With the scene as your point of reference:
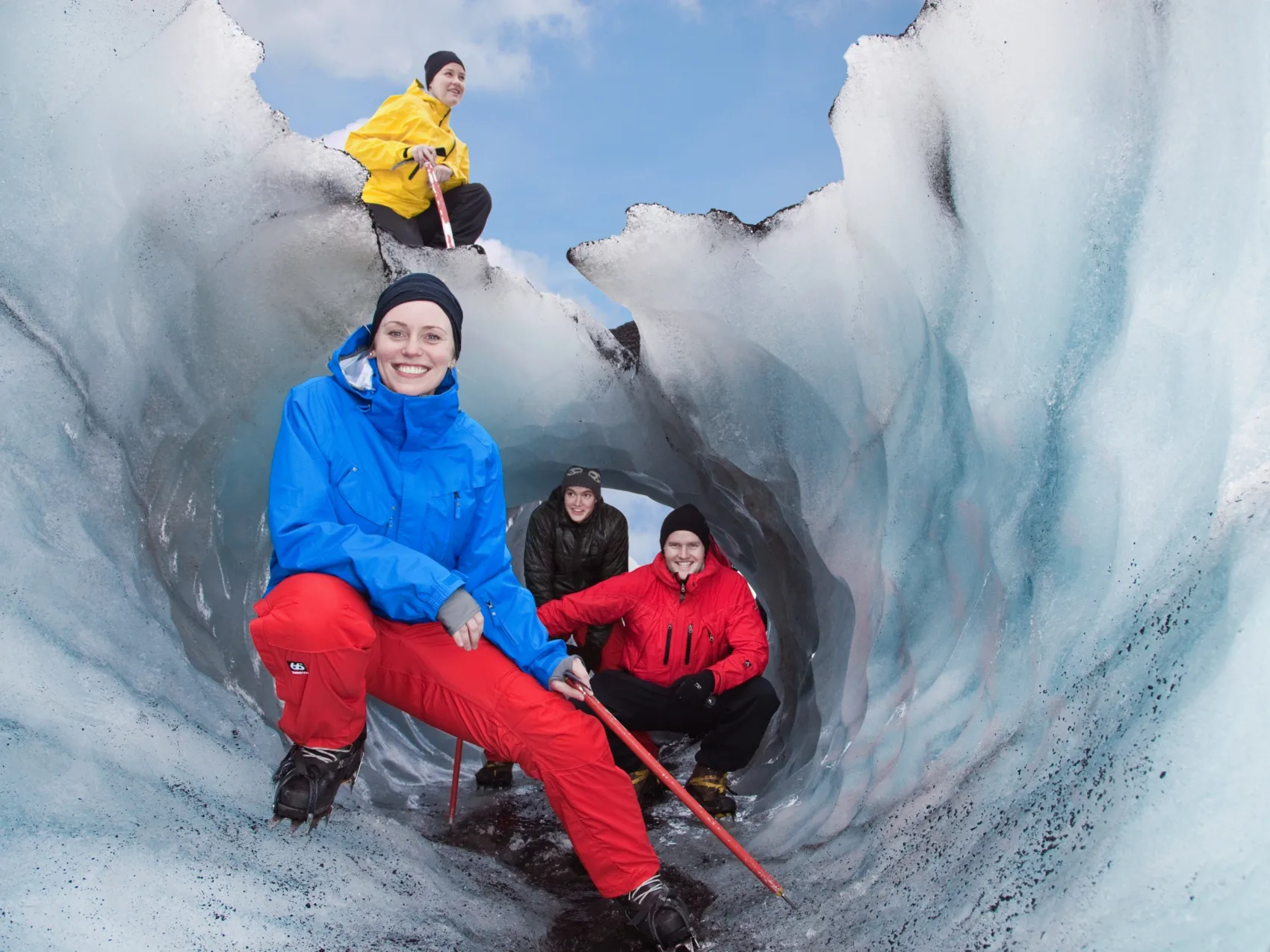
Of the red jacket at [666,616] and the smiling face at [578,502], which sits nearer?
the red jacket at [666,616]

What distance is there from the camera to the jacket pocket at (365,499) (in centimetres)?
225

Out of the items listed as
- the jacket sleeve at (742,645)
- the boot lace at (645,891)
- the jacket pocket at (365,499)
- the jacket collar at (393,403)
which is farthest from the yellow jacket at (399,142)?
the boot lace at (645,891)

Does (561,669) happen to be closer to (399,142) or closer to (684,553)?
(684,553)

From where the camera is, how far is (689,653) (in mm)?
3715

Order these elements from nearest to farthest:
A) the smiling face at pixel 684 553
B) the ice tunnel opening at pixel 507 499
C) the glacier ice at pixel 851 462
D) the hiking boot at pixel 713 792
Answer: the glacier ice at pixel 851 462 < the ice tunnel opening at pixel 507 499 < the hiking boot at pixel 713 792 < the smiling face at pixel 684 553

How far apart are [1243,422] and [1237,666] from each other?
455mm

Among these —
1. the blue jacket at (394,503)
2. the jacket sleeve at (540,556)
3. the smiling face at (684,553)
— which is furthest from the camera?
the jacket sleeve at (540,556)

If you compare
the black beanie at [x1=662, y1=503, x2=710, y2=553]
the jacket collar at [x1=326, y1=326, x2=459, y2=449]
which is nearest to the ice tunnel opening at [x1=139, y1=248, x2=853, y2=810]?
the black beanie at [x1=662, y1=503, x2=710, y2=553]

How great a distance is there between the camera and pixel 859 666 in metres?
3.17

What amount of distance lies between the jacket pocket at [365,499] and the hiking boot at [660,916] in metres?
1.01

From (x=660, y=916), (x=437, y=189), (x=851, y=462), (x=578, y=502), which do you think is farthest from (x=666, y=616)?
(x=437, y=189)

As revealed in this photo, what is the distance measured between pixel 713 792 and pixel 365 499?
180 centimetres

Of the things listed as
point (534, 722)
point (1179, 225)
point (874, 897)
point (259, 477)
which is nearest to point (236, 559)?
point (259, 477)

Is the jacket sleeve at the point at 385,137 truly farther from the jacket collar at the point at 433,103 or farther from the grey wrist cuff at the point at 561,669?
the grey wrist cuff at the point at 561,669
